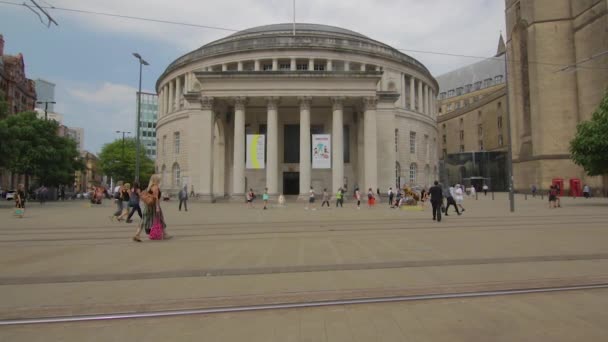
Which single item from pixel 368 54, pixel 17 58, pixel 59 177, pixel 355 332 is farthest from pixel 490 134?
pixel 17 58

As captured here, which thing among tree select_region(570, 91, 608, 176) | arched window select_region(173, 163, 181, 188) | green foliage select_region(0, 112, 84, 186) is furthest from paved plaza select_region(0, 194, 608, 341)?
→ arched window select_region(173, 163, 181, 188)

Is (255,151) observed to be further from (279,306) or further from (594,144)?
(279,306)

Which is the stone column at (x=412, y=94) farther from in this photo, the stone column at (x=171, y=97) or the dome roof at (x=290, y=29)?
the stone column at (x=171, y=97)

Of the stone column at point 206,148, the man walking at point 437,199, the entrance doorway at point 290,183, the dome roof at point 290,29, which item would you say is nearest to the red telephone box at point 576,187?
the entrance doorway at point 290,183

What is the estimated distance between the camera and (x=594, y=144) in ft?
86.0

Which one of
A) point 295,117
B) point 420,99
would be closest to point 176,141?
point 295,117

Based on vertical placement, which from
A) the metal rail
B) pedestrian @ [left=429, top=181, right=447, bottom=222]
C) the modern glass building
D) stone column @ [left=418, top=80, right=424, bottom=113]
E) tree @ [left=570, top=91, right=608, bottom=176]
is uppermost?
the modern glass building

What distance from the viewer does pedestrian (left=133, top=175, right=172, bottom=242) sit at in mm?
10109

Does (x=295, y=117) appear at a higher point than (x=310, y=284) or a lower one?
higher

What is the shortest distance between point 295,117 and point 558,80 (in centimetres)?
3645

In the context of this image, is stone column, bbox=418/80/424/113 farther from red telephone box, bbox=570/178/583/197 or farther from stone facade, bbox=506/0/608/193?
red telephone box, bbox=570/178/583/197

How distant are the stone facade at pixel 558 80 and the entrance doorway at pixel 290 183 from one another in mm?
34326

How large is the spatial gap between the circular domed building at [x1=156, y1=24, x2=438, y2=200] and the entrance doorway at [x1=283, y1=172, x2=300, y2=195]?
0.12m

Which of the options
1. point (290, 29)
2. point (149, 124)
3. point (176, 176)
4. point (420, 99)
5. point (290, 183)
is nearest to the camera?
point (290, 183)
